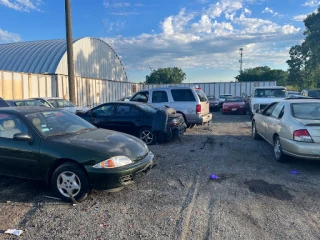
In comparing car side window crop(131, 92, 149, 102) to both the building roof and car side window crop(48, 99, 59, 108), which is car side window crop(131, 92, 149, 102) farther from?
the building roof

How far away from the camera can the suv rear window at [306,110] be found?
6131mm

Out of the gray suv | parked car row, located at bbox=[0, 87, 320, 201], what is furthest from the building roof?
parked car row, located at bbox=[0, 87, 320, 201]

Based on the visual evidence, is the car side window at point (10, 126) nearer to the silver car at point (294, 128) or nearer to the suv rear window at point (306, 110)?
the silver car at point (294, 128)

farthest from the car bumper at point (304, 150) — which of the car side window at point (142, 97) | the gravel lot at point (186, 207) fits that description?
the car side window at point (142, 97)

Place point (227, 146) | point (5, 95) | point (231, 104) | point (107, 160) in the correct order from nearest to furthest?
point (107, 160)
point (227, 146)
point (5, 95)
point (231, 104)

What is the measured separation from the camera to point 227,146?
322 inches

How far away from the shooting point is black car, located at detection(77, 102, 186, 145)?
806 cm

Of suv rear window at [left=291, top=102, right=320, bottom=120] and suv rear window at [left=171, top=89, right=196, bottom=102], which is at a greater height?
suv rear window at [left=171, top=89, right=196, bottom=102]

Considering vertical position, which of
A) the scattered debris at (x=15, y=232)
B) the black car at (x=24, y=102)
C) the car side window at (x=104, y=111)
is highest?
the black car at (x=24, y=102)

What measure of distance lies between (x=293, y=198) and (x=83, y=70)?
26483 mm

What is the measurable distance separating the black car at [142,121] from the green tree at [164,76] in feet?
202

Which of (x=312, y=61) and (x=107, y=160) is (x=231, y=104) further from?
(x=312, y=61)

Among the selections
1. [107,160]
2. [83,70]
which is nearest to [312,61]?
[83,70]

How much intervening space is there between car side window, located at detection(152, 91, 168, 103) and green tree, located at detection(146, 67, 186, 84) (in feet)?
195
